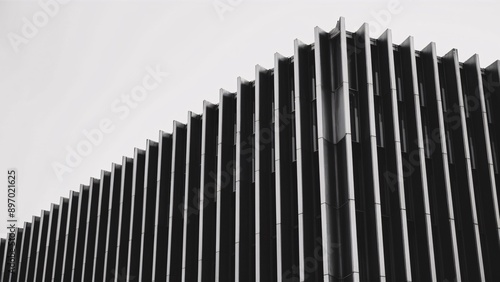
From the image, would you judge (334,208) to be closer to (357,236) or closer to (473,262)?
(357,236)

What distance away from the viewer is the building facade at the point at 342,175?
32.8m

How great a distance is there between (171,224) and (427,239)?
16.5 meters

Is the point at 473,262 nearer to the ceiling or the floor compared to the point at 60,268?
nearer to the floor

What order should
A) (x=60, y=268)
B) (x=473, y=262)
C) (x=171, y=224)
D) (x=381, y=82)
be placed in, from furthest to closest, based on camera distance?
(x=60, y=268)
(x=171, y=224)
(x=381, y=82)
(x=473, y=262)

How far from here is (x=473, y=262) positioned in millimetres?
34156

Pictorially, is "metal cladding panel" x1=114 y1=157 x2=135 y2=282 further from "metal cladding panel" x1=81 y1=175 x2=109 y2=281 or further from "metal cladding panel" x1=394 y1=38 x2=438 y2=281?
"metal cladding panel" x1=394 y1=38 x2=438 y2=281

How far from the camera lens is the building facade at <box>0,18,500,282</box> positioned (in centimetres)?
3275

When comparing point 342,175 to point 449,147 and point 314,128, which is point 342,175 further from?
point 449,147

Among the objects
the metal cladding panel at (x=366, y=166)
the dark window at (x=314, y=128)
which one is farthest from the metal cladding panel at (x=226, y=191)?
the metal cladding panel at (x=366, y=166)

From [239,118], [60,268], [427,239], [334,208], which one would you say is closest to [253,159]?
[239,118]

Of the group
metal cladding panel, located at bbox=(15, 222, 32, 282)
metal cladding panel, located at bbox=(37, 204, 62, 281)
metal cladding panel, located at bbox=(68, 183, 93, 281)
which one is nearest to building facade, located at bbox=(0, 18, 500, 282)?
metal cladding panel, located at bbox=(68, 183, 93, 281)

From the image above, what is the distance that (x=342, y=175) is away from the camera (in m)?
33.4

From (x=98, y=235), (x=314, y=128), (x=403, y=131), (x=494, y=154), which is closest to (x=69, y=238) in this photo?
(x=98, y=235)

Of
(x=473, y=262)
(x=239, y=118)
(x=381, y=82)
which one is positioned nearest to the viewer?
(x=473, y=262)
